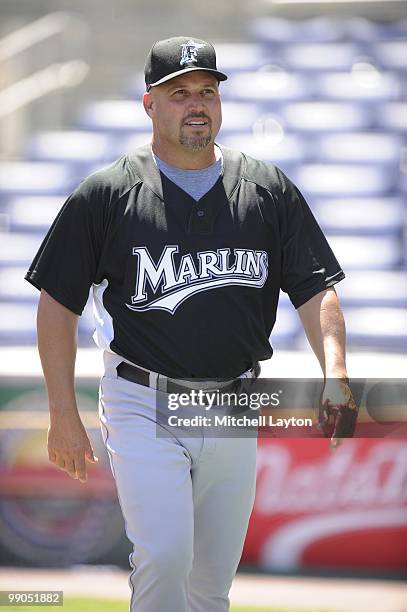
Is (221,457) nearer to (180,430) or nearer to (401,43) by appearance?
(180,430)

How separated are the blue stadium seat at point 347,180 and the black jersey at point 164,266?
8.14 feet

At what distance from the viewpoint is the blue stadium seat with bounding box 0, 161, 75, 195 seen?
526cm

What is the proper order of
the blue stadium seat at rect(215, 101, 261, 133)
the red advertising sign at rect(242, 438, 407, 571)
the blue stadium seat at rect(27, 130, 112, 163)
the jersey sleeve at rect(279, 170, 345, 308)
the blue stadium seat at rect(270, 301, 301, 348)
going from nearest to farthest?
the jersey sleeve at rect(279, 170, 345, 308) < the red advertising sign at rect(242, 438, 407, 571) < the blue stadium seat at rect(270, 301, 301, 348) < the blue stadium seat at rect(215, 101, 261, 133) < the blue stadium seat at rect(27, 130, 112, 163)

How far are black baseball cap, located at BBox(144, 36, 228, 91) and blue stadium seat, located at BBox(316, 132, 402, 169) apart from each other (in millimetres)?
2665

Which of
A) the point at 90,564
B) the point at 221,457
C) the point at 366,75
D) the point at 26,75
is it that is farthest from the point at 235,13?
the point at 221,457

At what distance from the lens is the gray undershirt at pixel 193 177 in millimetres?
2666

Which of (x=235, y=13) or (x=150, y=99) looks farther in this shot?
(x=235, y=13)

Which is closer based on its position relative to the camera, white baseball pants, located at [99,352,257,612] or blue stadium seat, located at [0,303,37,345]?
white baseball pants, located at [99,352,257,612]

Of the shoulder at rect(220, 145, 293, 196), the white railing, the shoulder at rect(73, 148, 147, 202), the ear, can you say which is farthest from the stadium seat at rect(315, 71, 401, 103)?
the shoulder at rect(73, 148, 147, 202)

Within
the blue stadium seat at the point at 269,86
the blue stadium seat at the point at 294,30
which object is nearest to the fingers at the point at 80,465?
the blue stadium seat at the point at 269,86

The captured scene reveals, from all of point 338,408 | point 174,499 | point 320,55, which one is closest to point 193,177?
point 338,408

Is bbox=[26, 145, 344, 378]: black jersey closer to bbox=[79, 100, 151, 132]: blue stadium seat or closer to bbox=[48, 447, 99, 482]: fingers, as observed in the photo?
bbox=[48, 447, 99, 482]: fingers

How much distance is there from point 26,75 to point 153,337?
10.8 feet

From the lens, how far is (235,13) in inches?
207
